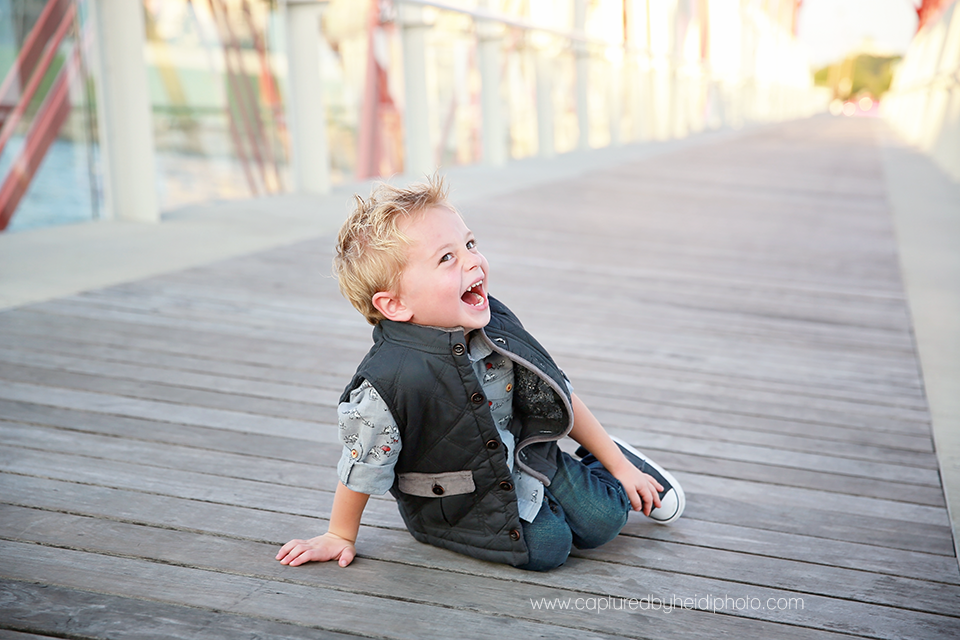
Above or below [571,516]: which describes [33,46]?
above

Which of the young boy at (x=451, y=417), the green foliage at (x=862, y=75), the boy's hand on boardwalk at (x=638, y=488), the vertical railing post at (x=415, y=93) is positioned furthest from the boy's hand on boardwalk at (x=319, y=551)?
the green foliage at (x=862, y=75)

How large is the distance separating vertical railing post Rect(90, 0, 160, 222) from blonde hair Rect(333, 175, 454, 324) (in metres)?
4.58

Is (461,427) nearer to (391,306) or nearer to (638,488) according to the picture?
(391,306)

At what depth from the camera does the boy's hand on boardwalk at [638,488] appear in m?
1.92

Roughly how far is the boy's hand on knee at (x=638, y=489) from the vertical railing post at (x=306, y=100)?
20.6ft

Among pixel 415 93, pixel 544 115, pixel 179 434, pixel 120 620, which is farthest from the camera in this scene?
pixel 544 115

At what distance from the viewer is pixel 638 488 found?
6.31 feet

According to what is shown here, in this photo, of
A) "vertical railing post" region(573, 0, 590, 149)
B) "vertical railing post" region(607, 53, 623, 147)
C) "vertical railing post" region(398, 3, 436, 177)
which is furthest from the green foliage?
"vertical railing post" region(398, 3, 436, 177)

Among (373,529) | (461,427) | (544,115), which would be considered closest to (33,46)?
(373,529)

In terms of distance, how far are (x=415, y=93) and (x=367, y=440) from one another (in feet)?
26.4

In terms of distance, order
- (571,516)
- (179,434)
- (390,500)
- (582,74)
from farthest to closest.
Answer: (582,74) → (179,434) → (390,500) → (571,516)

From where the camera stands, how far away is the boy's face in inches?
66.1

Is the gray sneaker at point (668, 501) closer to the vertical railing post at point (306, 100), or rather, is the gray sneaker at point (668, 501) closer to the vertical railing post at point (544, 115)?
the vertical railing post at point (306, 100)

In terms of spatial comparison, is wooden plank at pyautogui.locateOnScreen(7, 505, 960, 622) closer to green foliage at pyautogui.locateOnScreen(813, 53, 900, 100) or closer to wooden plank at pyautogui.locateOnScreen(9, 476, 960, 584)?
wooden plank at pyautogui.locateOnScreen(9, 476, 960, 584)
